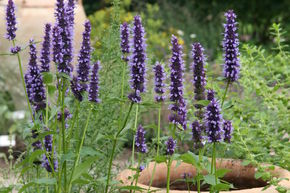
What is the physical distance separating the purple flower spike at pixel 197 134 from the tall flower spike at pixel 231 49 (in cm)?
24

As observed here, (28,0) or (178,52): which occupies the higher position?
(28,0)

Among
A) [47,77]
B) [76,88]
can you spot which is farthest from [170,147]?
[47,77]

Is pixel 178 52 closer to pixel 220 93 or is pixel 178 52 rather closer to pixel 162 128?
pixel 220 93

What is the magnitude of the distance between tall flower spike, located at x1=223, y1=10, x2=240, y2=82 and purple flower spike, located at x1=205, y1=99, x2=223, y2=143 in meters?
0.20

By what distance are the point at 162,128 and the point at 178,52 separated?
3.61m

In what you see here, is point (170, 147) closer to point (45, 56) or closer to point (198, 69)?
point (198, 69)

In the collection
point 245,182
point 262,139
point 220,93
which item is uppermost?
point 220,93

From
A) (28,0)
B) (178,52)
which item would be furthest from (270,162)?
(28,0)

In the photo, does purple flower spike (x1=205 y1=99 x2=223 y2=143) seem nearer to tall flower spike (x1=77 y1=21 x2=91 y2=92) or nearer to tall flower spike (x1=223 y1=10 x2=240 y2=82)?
tall flower spike (x1=223 y1=10 x2=240 y2=82)

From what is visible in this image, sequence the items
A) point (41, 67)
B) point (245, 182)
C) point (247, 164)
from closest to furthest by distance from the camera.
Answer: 1. point (41, 67)
2. point (247, 164)
3. point (245, 182)

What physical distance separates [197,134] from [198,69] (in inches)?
11.3

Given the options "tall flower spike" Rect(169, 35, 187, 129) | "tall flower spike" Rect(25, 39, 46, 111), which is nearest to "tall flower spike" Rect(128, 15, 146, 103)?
"tall flower spike" Rect(169, 35, 187, 129)

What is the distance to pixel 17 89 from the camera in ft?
21.9

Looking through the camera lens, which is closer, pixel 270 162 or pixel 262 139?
pixel 270 162
